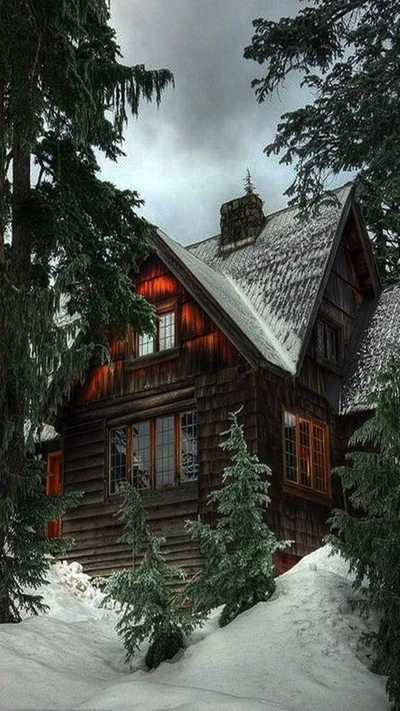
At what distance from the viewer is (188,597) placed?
11758 millimetres

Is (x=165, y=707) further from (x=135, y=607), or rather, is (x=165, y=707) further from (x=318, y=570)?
(x=318, y=570)

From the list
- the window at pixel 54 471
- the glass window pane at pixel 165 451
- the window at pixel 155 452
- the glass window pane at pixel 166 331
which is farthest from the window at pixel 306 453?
the window at pixel 54 471

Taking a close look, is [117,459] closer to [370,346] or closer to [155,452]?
[155,452]

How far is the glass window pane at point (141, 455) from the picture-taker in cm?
1802

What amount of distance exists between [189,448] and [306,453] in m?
2.57

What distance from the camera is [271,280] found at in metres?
20.3

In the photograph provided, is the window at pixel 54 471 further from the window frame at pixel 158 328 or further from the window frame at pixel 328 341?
the window frame at pixel 328 341

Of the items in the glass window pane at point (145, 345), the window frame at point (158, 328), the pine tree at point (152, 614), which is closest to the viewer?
the pine tree at point (152, 614)

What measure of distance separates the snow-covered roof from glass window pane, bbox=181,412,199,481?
12.3ft

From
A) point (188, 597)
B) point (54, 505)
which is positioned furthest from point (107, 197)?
point (188, 597)

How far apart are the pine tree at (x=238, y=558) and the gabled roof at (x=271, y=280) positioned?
15.6ft

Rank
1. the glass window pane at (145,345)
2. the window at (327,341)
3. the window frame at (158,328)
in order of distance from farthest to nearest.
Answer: the window at (327,341), the glass window pane at (145,345), the window frame at (158,328)

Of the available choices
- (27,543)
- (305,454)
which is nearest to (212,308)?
(305,454)

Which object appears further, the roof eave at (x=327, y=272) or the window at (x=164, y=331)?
the window at (x=164, y=331)
